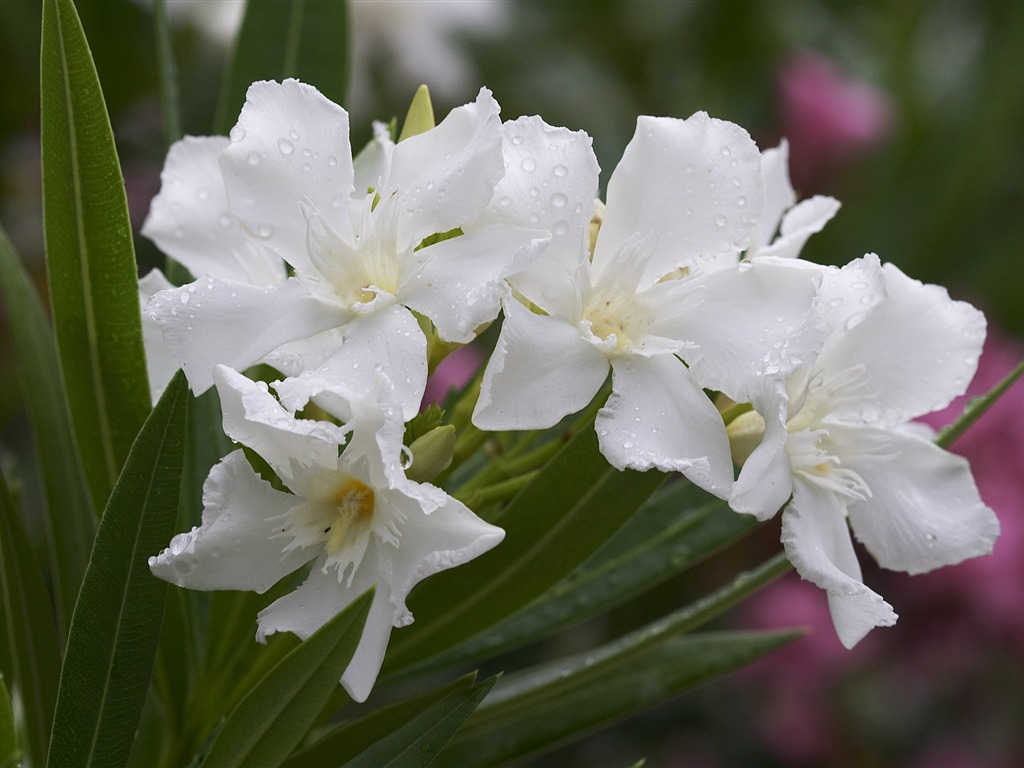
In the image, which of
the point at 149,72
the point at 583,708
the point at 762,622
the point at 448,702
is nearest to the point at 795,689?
the point at 762,622

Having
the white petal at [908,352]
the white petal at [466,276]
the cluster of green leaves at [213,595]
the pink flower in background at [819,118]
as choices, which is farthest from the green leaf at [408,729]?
the pink flower in background at [819,118]

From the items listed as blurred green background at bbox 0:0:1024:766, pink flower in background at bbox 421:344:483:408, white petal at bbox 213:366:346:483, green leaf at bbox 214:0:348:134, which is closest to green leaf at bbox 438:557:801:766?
white petal at bbox 213:366:346:483

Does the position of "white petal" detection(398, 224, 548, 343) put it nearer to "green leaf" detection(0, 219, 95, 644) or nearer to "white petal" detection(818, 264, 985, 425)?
"white petal" detection(818, 264, 985, 425)

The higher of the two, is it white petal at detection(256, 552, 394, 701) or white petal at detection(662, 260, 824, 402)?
white petal at detection(662, 260, 824, 402)

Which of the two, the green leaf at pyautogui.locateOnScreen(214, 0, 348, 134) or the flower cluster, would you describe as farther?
the green leaf at pyautogui.locateOnScreen(214, 0, 348, 134)

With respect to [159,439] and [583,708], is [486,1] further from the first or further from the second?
[159,439]

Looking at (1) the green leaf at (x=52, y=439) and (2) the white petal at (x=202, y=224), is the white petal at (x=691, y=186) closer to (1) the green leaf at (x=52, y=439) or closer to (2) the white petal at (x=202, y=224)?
(2) the white petal at (x=202, y=224)
